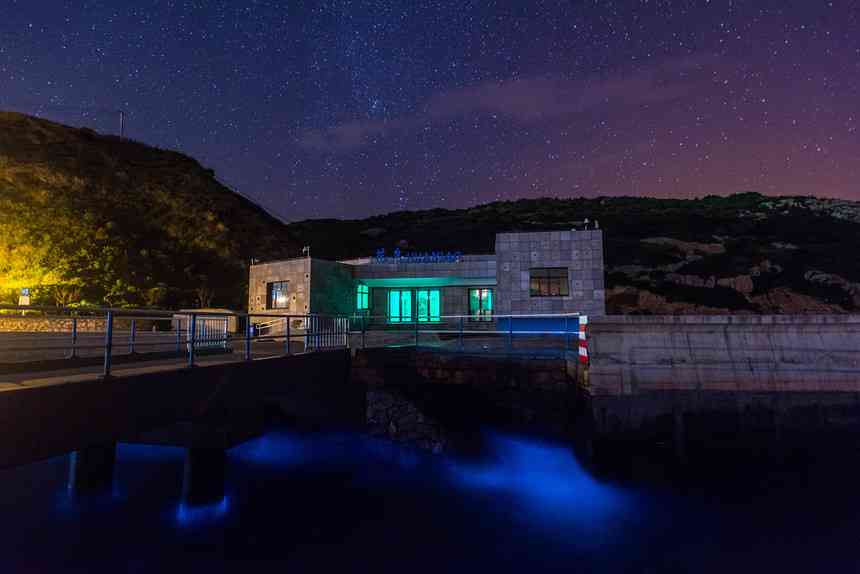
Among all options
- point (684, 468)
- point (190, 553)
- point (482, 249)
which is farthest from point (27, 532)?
point (482, 249)

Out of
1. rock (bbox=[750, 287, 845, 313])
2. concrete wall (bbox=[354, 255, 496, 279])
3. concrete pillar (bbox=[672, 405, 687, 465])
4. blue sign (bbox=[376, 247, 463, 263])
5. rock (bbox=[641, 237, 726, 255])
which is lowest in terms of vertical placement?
concrete pillar (bbox=[672, 405, 687, 465])

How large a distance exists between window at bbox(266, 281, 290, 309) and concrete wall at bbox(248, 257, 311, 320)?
0.75 feet

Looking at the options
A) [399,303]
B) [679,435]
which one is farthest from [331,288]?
[679,435]

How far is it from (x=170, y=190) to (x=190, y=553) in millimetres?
68156

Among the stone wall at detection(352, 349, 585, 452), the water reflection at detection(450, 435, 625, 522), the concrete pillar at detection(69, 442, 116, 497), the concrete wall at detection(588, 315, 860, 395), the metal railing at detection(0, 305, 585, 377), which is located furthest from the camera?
the concrete pillar at detection(69, 442, 116, 497)

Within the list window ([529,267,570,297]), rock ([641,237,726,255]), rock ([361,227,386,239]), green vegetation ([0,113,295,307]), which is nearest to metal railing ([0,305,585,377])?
window ([529,267,570,297])

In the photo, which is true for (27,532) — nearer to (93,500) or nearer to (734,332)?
(93,500)

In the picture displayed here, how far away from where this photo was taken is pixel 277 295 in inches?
1134

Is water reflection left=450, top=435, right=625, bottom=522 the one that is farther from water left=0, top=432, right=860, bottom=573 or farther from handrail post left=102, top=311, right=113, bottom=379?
handrail post left=102, top=311, right=113, bottom=379

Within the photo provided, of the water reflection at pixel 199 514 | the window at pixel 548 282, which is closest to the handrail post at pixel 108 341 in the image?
the water reflection at pixel 199 514

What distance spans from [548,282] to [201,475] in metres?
18.5

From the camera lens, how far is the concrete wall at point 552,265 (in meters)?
24.3

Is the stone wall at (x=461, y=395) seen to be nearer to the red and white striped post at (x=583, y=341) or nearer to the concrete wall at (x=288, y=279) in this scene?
the red and white striped post at (x=583, y=341)

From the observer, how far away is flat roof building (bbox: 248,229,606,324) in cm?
2455
